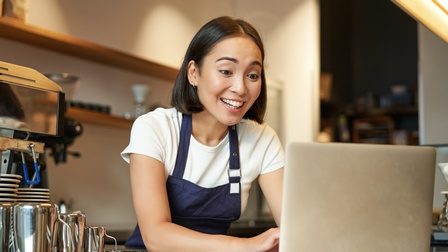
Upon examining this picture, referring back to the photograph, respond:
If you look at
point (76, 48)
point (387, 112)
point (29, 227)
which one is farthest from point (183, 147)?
point (387, 112)

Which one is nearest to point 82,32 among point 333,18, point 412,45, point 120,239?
point 120,239

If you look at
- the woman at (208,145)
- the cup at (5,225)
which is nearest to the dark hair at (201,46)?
the woman at (208,145)

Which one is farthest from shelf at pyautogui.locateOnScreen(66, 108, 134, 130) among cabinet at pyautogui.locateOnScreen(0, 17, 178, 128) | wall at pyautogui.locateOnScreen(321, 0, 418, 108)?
wall at pyautogui.locateOnScreen(321, 0, 418, 108)

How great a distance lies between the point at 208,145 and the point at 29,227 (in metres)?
0.80

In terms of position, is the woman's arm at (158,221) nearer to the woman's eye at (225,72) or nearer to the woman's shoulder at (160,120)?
the woman's shoulder at (160,120)

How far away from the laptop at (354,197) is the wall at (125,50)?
7.64 ft

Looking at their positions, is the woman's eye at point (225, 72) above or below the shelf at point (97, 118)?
below

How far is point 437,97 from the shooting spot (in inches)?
168

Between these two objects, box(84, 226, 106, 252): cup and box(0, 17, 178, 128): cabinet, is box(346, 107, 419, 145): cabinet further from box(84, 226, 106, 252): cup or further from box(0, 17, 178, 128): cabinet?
box(84, 226, 106, 252): cup

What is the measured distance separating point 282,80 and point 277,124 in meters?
0.35

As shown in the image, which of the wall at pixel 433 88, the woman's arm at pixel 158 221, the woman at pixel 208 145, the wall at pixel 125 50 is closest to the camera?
the woman's arm at pixel 158 221

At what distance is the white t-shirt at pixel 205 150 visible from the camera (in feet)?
6.21

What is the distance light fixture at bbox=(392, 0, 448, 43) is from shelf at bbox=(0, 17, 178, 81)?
180cm

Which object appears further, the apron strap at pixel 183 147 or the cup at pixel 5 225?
the apron strap at pixel 183 147
